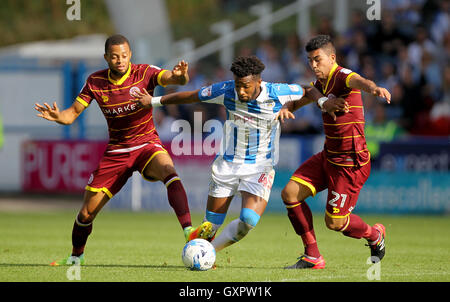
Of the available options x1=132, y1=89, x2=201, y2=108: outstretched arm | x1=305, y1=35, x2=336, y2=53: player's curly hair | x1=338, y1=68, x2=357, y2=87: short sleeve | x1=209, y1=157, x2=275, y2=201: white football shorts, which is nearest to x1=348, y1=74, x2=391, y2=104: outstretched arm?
x1=338, y1=68, x2=357, y2=87: short sleeve

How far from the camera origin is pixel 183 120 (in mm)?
18312

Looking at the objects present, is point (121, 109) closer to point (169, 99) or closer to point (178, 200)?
point (169, 99)

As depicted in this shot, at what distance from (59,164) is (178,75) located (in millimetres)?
9751

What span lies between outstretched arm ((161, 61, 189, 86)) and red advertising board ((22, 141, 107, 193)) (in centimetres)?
891

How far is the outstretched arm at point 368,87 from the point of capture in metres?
7.45

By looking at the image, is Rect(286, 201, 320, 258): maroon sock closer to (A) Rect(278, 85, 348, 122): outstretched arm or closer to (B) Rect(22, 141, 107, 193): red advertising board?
(A) Rect(278, 85, 348, 122): outstretched arm

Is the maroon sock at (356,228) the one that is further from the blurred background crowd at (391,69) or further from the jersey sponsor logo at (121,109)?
the blurred background crowd at (391,69)

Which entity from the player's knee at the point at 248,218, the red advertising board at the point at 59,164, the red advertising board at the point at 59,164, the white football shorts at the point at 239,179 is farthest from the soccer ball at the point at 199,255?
the red advertising board at the point at 59,164

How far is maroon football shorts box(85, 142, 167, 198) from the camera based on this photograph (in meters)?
8.71

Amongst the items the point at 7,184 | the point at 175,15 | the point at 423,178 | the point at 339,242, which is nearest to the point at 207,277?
the point at 339,242

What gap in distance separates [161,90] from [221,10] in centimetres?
749

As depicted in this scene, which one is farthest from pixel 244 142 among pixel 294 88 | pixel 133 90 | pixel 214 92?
pixel 133 90

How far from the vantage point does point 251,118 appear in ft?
27.3

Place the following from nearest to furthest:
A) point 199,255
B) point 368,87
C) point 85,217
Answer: point 368,87
point 199,255
point 85,217
